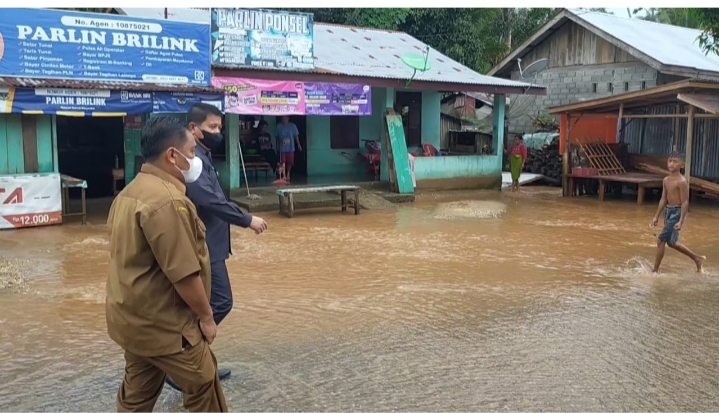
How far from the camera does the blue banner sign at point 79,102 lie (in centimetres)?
999

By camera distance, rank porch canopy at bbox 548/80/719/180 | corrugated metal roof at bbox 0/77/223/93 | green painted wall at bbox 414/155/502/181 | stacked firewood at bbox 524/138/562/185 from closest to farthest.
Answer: corrugated metal roof at bbox 0/77/223/93
porch canopy at bbox 548/80/719/180
green painted wall at bbox 414/155/502/181
stacked firewood at bbox 524/138/562/185

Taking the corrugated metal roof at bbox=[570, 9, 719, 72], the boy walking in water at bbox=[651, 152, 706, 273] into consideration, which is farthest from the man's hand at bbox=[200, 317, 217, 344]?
the corrugated metal roof at bbox=[570, 9, 719, 72]

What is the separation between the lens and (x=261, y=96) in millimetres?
12992

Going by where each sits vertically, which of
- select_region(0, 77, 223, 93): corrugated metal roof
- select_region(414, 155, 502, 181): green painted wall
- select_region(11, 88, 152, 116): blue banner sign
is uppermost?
select_region(0, 77, 223, 93): corrugated metal roof

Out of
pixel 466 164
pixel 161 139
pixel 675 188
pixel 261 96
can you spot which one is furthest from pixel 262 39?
pixel 161 139

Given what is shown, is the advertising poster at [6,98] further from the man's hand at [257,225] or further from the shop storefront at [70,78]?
the man's hand at [257,225]

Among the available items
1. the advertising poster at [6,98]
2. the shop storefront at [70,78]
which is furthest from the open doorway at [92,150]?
the advertising poster at [6,98]

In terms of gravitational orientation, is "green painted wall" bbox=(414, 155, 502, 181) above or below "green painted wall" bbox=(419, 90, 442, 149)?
below

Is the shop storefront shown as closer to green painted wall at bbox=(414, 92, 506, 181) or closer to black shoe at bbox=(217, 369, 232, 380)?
green painted wall at bbox=(414, 92, 506, 181)

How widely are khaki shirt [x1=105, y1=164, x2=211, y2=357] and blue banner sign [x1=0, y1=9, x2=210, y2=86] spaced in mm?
8882

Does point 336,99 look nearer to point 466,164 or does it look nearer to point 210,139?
point 466,164

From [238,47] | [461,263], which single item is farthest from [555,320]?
[238,47]

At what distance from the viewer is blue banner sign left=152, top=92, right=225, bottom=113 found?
11.1 m

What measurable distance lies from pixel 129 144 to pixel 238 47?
3.67 metres
